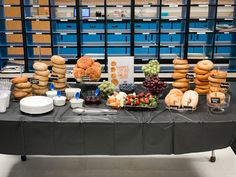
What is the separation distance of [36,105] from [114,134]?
62 cm

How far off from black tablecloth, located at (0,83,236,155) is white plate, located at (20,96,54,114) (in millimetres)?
47

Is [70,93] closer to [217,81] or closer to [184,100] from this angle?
[184,100]

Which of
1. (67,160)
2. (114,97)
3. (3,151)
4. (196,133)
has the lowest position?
(67,160)

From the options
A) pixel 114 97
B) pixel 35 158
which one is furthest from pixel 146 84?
pixel 35 158

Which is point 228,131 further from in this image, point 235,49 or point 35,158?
point 235,49

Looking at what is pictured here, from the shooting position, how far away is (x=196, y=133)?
2.42 meters

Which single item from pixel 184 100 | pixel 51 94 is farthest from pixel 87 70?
pixel 184 100

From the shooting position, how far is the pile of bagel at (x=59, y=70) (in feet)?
9.76

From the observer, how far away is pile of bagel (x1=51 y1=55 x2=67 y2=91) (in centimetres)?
297

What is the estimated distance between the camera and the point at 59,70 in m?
2.99

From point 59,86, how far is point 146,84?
795 mm

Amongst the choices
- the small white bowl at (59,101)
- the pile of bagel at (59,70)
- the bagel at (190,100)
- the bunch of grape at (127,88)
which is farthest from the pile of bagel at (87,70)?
the bagel at (190,100)

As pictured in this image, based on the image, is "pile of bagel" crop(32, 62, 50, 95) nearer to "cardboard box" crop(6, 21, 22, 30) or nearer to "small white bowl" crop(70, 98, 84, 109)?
"small white bowl" crop(70, 98, 84, 109)

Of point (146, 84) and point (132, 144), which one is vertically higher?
point (146, 84)
